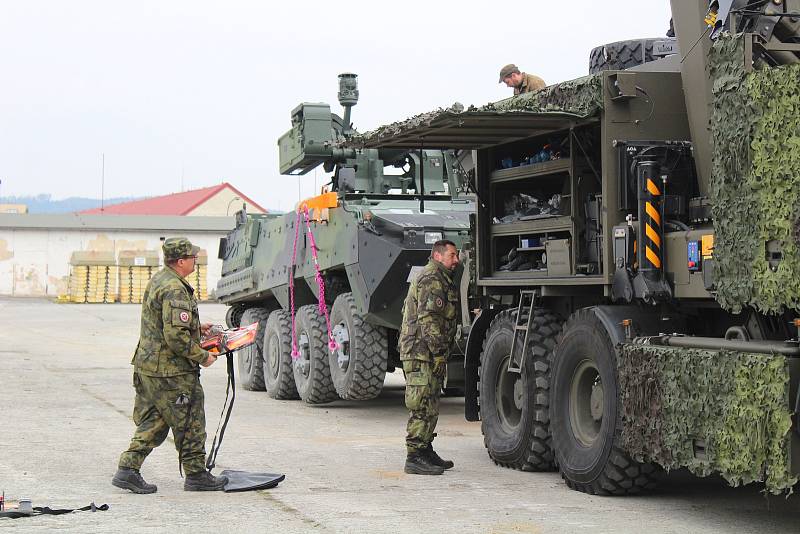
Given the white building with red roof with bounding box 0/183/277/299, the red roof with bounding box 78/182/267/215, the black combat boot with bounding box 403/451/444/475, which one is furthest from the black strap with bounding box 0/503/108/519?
the red roof with bounding box 78/182/267/215

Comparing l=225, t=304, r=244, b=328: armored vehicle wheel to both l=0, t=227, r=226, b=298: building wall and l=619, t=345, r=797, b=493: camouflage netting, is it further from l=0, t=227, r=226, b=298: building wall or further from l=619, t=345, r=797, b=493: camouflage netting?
l=0, t=227, r=226, b=298: building wall

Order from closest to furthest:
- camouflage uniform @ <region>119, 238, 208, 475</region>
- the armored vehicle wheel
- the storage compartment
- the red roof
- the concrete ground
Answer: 1. the concrete ground
2. camouflage uniform @ <region>119, 238, 208, 475</region>
3. the storage compartment
4. the armored vehicle wheel
5. the red roof

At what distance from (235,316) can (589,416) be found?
34.3 ft

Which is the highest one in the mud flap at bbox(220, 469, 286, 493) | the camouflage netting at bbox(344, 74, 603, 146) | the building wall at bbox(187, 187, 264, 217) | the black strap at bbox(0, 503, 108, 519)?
the building wall at bbox(187, 187, 264, 217)

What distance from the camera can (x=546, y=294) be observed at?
28.0 feet

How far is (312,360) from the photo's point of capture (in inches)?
524

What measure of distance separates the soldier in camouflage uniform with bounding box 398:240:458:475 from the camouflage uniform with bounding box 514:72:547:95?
224cm

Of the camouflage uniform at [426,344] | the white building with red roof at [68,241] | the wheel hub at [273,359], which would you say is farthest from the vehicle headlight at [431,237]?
the white building with red roof at [68,241]

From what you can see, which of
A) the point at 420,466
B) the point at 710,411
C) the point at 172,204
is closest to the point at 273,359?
the point at 420,466

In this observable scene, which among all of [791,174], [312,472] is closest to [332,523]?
[312,472]

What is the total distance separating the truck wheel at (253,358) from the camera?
620 inches

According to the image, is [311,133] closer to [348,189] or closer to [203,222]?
[348,189]

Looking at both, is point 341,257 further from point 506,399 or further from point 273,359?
point 506,399

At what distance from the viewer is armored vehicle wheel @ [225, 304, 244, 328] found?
17.7 m
